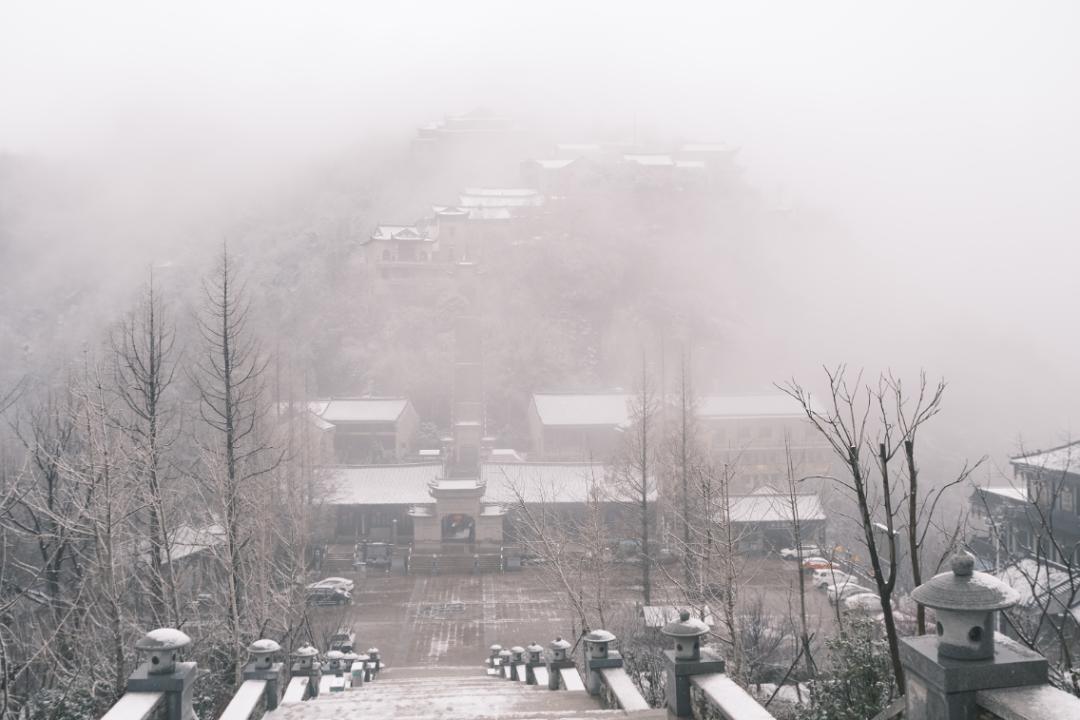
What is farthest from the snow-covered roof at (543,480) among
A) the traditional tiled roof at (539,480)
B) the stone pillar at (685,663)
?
the stone pillar at (685,663)

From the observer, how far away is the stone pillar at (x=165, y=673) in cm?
557

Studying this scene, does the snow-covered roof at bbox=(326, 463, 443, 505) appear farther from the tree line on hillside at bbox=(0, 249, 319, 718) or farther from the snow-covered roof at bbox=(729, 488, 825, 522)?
the tree line on hillside at bbox=(0, 249, 319, 718)

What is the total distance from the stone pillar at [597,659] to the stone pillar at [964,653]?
4.55 metres

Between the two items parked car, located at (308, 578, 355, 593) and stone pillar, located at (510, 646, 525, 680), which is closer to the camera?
stone pillar, located at (510, 646, 525, 680)

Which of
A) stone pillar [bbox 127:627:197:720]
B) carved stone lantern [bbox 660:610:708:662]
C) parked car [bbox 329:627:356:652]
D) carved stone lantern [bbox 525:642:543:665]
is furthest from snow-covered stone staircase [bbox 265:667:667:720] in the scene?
parked car [bbox 329:627:356:652]

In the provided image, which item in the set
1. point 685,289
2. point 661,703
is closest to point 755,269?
point 685,289

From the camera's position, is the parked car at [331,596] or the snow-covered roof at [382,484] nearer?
the parked car at [331,596]

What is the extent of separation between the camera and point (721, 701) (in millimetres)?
5387

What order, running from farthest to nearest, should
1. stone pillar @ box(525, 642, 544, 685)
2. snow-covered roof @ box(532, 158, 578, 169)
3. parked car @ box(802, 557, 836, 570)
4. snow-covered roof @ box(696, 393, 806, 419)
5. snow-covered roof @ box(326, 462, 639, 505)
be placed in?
snow-covered roof @ box(532, 158, 578, 169), snow-covered roof @ box(696, 393, 806, 419), snow-covered roof @ box(326, 462, 639, 505), parked car @ box(802, 557, 836, 570), stone pillar @ box(525, 642, 544, 685)

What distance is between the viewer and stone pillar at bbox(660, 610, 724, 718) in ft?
19.4

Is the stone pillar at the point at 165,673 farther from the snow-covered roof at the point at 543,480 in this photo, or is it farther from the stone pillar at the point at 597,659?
the snow-covered roof at the point at 543,480

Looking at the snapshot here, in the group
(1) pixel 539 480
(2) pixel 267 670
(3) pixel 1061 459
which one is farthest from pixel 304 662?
(1) pixel 539 480

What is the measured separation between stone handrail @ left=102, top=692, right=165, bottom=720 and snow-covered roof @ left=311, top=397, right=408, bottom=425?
3200cm

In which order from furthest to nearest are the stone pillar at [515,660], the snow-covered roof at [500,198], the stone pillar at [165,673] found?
the snow-covered roof at [500,198] → the stone pillar at [515,660] → the stone pillar at [165,673]
